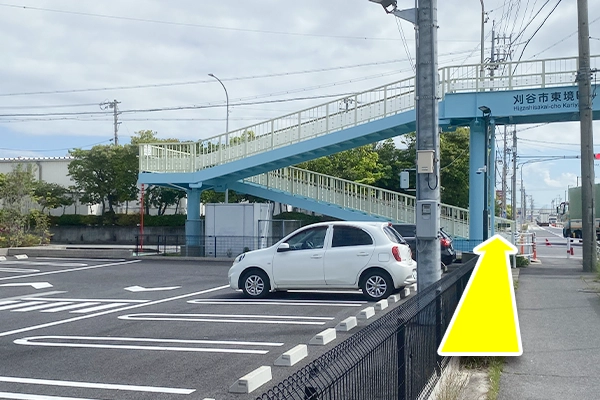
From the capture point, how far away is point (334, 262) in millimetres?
13281

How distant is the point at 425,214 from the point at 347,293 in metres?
6.49

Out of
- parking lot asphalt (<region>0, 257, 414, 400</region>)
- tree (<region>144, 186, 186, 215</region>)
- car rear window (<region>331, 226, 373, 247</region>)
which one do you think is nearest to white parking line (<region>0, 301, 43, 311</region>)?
parking lot asphalt (<region>0, 257, 414, 400</region>)

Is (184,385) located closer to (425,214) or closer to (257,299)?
(425,214)

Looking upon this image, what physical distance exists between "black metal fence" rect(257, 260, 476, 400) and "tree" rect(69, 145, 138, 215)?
3658 centimetres

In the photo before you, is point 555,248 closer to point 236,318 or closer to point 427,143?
point 236,318

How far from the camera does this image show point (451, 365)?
7.38 metres

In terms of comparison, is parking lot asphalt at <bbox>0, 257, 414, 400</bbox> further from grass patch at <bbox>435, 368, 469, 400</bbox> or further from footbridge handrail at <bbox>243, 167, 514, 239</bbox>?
footbridge handrail at <bbox>243, 167, 514, 239</bbox>

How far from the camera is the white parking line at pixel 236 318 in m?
11.0

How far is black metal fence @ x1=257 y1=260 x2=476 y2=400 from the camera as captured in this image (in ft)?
11.5

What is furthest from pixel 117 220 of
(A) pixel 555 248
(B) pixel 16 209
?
(A) pixel 555 248

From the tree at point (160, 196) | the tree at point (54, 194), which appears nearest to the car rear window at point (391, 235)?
the tree at point (160, 196)

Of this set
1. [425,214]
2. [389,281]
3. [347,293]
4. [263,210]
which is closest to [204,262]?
[263,210]

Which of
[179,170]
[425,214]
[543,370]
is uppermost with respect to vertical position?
[179,170]

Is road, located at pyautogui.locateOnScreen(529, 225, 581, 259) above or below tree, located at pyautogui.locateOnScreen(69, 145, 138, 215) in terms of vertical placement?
below
